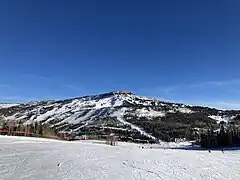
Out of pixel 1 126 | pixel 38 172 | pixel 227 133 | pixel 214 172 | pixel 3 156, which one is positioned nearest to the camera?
pixel 38 172

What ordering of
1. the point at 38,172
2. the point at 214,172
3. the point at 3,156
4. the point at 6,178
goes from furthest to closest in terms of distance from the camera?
the point at 3,156
the point at 214,172
the point at 38,172
the point at 6,178

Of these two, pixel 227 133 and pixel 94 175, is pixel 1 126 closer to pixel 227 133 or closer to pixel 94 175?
pixel 94 175

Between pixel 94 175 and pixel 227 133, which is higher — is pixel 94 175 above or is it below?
below

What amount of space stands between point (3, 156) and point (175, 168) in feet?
30.2

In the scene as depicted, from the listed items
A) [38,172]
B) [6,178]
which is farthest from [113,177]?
[6,178]

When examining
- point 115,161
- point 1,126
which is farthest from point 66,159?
point 1,126

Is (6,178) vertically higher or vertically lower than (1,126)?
lower

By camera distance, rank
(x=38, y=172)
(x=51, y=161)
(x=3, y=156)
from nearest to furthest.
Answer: (x=38, y=172)
(x=51, y=161)
(x=3, y=156)

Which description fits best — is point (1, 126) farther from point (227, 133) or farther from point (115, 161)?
point (227, 133)

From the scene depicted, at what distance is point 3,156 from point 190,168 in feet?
32.3

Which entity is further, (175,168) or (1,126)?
(1,126)

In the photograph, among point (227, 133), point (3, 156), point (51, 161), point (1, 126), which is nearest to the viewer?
point (51, 161)

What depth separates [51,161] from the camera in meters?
14.6

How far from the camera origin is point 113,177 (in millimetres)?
11438
